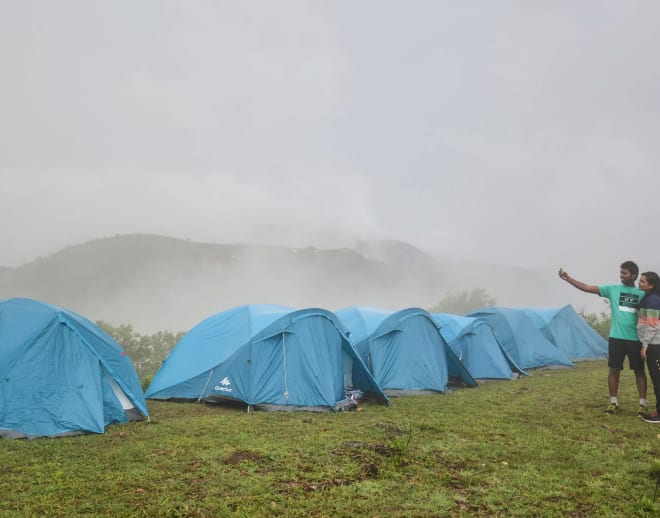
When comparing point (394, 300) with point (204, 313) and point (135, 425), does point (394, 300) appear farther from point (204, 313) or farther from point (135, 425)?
point (135, 425)

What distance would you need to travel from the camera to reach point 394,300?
7057 inches

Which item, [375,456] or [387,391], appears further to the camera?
[387,391]

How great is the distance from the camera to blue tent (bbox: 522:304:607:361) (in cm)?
1934

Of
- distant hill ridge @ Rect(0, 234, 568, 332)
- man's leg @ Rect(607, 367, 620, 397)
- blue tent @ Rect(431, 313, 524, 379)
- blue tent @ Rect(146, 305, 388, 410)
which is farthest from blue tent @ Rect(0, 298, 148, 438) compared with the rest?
distant hill ridge @ Rect(0, 234, 568, 332)

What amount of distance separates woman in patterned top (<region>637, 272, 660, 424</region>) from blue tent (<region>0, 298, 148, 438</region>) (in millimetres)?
8319

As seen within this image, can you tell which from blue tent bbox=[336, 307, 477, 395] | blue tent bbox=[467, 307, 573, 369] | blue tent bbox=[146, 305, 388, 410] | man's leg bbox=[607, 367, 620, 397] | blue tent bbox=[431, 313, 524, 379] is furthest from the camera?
blue tent bbox=[467, 307, 573, 369]

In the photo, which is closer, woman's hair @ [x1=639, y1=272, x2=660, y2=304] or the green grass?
the green grass

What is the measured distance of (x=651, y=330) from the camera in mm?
7902

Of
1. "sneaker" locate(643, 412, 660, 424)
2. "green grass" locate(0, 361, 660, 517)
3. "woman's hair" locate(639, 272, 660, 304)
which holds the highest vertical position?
"woman's hair" locate(639, 272, 660, 304)

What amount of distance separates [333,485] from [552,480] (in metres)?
2.34

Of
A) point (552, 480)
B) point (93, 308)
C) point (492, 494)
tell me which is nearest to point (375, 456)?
point (492, 494)

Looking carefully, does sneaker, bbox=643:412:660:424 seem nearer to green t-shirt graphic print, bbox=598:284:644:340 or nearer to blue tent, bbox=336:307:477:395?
green t-shirt graphic print, bbox=598:284:644:340

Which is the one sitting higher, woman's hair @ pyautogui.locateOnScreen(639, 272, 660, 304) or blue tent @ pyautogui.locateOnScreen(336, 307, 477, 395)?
woman's hair @ pyautogui.locateOnScreen(639, 272, 660, 304)

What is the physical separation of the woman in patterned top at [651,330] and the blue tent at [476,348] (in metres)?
6.36
